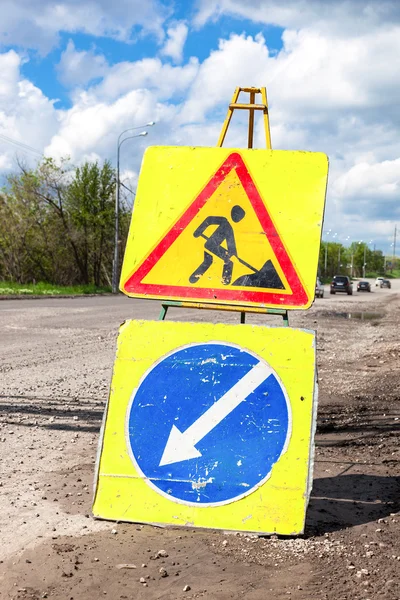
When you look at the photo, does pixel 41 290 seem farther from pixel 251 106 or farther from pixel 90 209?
pixel 251 106

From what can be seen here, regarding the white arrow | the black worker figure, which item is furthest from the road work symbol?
the black worker figure

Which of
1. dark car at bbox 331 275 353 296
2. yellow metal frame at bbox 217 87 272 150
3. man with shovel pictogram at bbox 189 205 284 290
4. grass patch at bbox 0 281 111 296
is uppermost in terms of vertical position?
yellow metal frame at bbox 217 87 272 150

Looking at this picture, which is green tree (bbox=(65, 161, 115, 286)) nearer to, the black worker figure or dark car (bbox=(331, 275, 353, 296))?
dark car (bbox=(331, 275, 353, 296))

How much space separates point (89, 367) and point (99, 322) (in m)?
8.22

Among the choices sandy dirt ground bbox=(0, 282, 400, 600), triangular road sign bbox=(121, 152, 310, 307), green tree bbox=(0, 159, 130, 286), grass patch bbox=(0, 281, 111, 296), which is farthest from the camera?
green tree bbox=(0, 159, 130, 286)

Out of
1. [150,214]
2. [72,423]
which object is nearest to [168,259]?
[150,214]

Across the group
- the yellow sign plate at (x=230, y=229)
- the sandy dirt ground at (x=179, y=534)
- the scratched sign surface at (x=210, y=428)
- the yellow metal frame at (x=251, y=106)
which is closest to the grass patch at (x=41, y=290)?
the sandy dirt ground at (x=179, y=534)

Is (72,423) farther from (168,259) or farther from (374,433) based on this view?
(168,259)

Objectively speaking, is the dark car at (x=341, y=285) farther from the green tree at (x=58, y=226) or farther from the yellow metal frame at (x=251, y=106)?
the yellow metal frame at (x=251, y=106)

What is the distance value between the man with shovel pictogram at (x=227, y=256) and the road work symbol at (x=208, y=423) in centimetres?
35

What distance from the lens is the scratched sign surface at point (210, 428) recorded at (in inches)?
138

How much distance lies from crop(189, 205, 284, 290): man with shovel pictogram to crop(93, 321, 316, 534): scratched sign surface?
0.77ft

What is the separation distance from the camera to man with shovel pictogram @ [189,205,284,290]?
3652 mm

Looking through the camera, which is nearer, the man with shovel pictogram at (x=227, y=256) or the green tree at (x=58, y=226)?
the man with shovel pictogram at (x=227, y=256)
